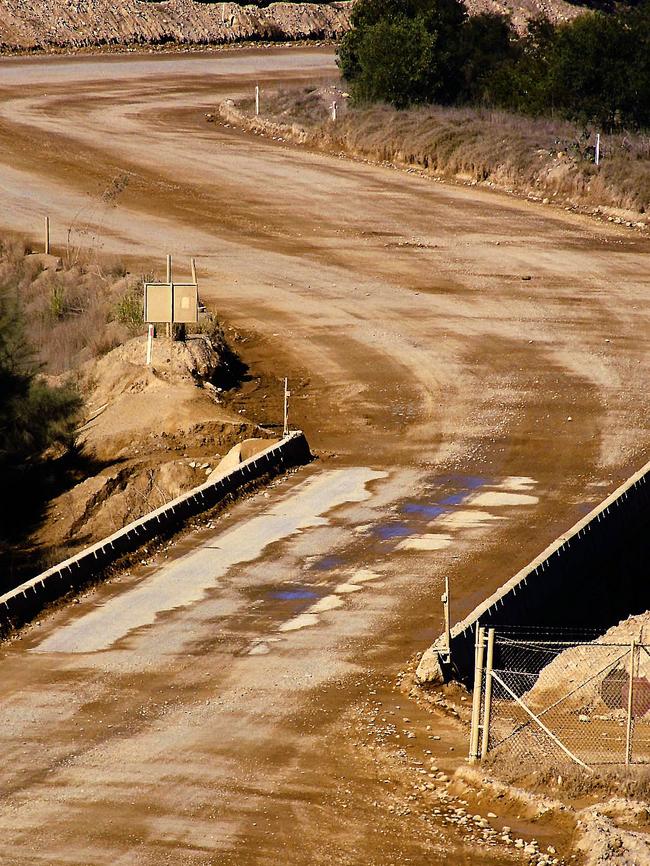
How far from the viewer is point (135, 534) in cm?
2242

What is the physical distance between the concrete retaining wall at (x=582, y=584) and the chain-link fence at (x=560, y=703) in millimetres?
398

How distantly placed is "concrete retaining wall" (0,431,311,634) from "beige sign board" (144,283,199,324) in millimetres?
4843

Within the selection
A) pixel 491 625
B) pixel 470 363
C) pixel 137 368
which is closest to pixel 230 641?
pixel 491 625

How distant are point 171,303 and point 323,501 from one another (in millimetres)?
7442

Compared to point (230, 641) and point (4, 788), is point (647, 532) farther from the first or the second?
point (4, 788)

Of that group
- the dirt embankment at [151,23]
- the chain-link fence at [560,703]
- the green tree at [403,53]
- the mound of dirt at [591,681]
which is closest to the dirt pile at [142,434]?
the chain-link fence at [560,703]

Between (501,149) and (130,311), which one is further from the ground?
(501,149)

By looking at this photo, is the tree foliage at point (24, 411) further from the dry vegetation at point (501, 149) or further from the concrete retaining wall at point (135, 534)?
the dry vegetation at point (501, 149)

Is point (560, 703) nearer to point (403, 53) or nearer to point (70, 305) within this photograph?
point (70, 305)

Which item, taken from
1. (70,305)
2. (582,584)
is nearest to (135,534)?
(582,584)

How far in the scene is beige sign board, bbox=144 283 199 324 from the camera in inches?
1212

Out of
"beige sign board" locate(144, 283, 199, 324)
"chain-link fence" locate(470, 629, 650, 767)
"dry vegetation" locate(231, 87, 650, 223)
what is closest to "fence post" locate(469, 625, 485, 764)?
"chain-link fence" locate(470, 629, 650, 767)

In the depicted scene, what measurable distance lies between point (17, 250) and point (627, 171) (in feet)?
56.7

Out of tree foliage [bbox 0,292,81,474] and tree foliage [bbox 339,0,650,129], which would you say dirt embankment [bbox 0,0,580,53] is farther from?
tree foliage [bbox 0,292,81,474]
